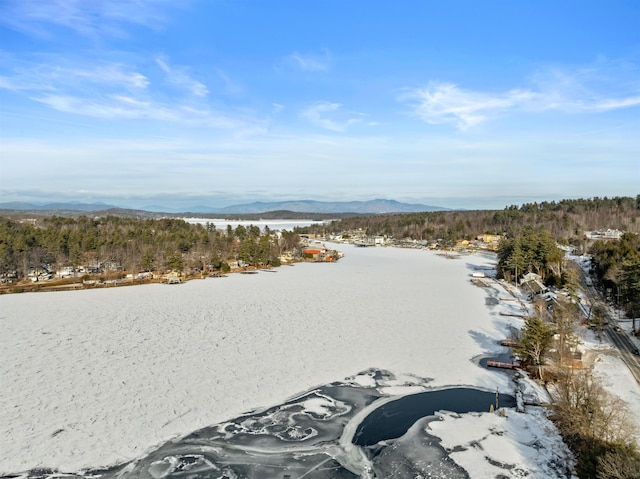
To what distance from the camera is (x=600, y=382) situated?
10.6 meters

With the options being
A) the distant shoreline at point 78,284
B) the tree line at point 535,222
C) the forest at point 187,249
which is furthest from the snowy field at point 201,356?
the tree line at point 535,222

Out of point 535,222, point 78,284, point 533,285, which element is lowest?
point 78,284

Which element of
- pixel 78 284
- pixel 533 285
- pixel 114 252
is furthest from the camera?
pixel 114 252

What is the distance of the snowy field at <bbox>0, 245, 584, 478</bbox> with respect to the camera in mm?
8648

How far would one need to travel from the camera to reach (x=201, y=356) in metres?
13.3

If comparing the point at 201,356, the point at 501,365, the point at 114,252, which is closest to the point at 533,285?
the point at 501,365

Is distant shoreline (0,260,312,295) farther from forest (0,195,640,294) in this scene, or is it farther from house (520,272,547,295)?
house (520,272,547,295)

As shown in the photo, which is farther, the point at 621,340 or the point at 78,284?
the point at 78,284

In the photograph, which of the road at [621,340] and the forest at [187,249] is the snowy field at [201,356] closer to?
the road at [621,340]

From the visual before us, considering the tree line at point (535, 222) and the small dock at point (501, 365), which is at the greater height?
the tree line at point (535, 222)

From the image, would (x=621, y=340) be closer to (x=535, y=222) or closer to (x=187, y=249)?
(x=187, y=249)

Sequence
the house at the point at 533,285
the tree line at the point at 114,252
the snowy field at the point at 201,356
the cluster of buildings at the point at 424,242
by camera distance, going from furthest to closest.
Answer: the cluster of buildings at the point at 424,242, the tree line at the point at 114,252, the house at the point at 533,285, the snowy field at the point at 201,356

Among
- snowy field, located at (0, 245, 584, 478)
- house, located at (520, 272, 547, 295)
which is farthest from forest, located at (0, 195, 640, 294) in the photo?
snowy field, located at (0, 245, 584, 478)

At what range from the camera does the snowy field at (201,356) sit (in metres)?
8.65
